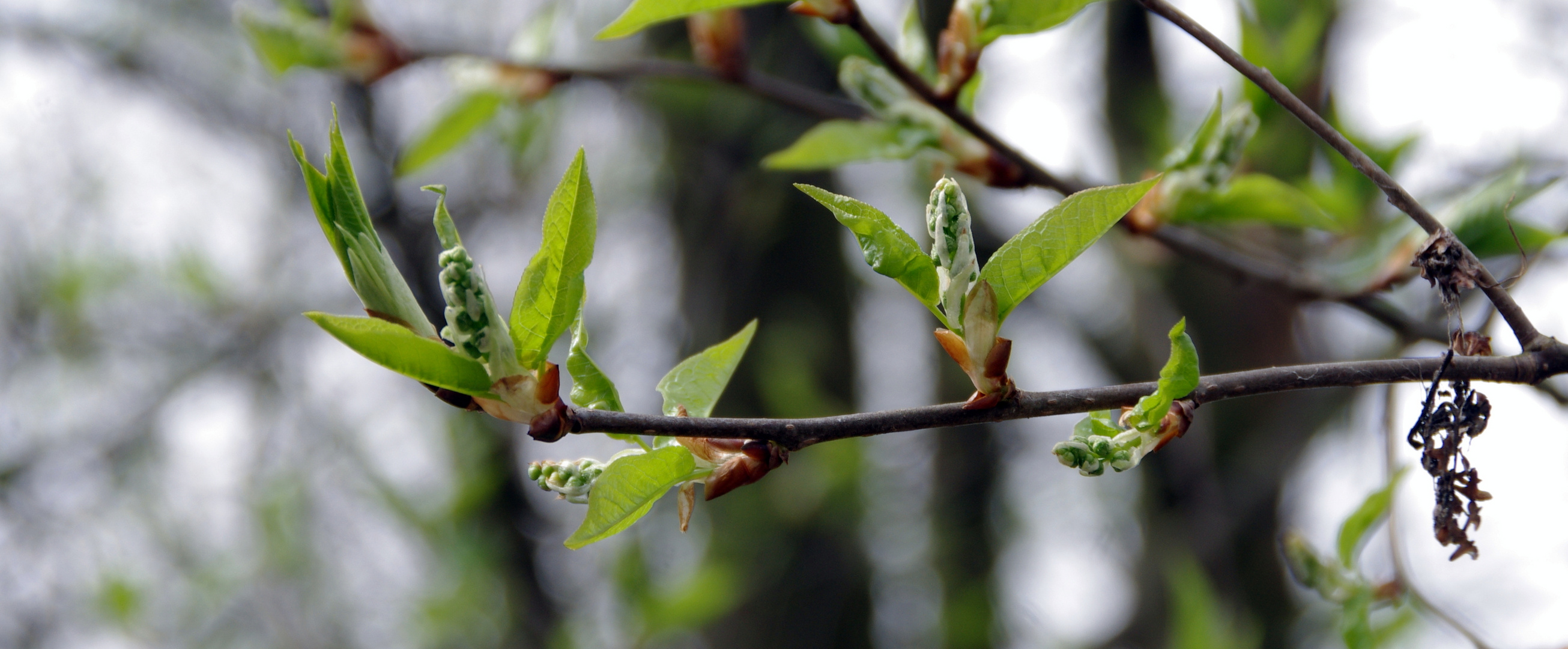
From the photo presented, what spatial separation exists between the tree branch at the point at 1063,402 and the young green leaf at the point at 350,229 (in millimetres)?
149

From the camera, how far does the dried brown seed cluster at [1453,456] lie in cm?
61

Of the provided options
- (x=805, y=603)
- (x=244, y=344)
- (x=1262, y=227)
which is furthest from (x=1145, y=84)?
(x=244, y=344)

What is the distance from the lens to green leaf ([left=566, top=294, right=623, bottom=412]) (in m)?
0.67

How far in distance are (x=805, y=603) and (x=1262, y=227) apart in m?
1.58

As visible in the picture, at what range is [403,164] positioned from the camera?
147cm

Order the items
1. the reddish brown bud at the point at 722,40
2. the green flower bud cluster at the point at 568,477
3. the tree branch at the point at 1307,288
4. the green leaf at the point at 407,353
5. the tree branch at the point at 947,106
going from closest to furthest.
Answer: the green leaf at the point at 407,353, the green flower bud cluster at the point at 568,477, the tree branch at the point at 947,106, the tree branch at the point at 1307,288, the reddish brown bud at the point at 722,40

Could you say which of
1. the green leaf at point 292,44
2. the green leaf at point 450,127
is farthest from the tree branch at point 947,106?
the green leaf at point 292,44

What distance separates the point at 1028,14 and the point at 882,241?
1.33 ft

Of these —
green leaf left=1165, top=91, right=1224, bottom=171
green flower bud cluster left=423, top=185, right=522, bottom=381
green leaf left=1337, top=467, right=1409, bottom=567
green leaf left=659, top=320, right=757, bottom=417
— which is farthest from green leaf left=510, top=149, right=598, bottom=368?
green leaf left=1337, top=467, right=1409, bottom=567

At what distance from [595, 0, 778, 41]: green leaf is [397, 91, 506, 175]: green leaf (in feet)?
2.42

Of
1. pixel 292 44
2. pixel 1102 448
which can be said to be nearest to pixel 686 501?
pixel 1102 448

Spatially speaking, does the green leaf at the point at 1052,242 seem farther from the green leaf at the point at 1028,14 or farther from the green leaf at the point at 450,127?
the green leaf at the point at 450,127

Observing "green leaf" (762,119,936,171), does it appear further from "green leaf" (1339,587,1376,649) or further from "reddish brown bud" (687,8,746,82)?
"green leaf" (1339,587,1376,649)

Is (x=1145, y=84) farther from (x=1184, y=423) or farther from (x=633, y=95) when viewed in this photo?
(x=1184, y=423)
